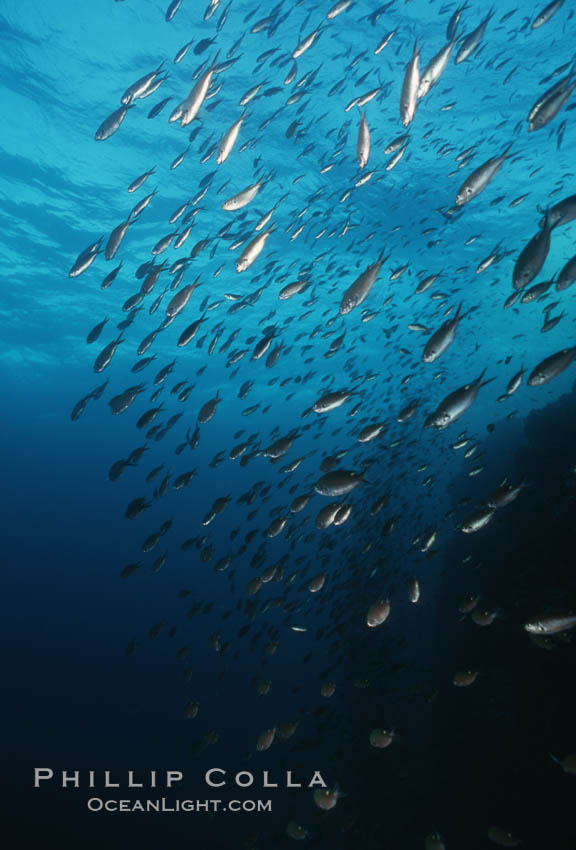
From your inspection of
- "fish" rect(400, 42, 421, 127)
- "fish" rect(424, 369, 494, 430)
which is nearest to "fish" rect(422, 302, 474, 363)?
"fish" rect(424, 369, 494, 430)

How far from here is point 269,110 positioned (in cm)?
1571

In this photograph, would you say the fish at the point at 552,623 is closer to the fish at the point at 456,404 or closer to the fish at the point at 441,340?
the fish at the point at 456,404

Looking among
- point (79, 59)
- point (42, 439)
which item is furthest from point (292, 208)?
point (42, 439)

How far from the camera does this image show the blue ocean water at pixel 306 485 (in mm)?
9070

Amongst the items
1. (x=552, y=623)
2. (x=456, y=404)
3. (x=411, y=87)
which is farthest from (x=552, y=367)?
(x=411, y=87)

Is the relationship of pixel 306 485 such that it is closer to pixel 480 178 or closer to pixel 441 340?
pixel 441 340

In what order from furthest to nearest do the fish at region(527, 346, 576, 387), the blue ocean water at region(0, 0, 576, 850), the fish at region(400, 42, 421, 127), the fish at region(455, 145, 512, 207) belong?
the blue ocean water at region(0, 0, 576, 850) < the fish at region(527, 346, 576, 387) < the fish at region(455, 145, 512, 207) < the fish at region(400, 42, 421, 127)

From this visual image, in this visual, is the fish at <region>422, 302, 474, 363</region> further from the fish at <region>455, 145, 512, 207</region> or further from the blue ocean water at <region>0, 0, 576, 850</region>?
the fish at <region>455, 145, 512, 207</region>

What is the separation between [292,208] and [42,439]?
1453 inches

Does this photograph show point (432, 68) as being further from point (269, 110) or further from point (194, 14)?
point (269, 110)

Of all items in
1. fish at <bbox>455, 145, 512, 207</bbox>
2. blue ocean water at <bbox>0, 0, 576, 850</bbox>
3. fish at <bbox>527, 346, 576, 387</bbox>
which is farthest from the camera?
blue ocean water at <bbox>0, 0, 576, 850</bbox>

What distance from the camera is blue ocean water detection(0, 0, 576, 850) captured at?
9.07 m

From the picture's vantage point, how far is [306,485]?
18562 millimetres

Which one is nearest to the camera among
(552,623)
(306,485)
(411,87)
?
(411,87)
